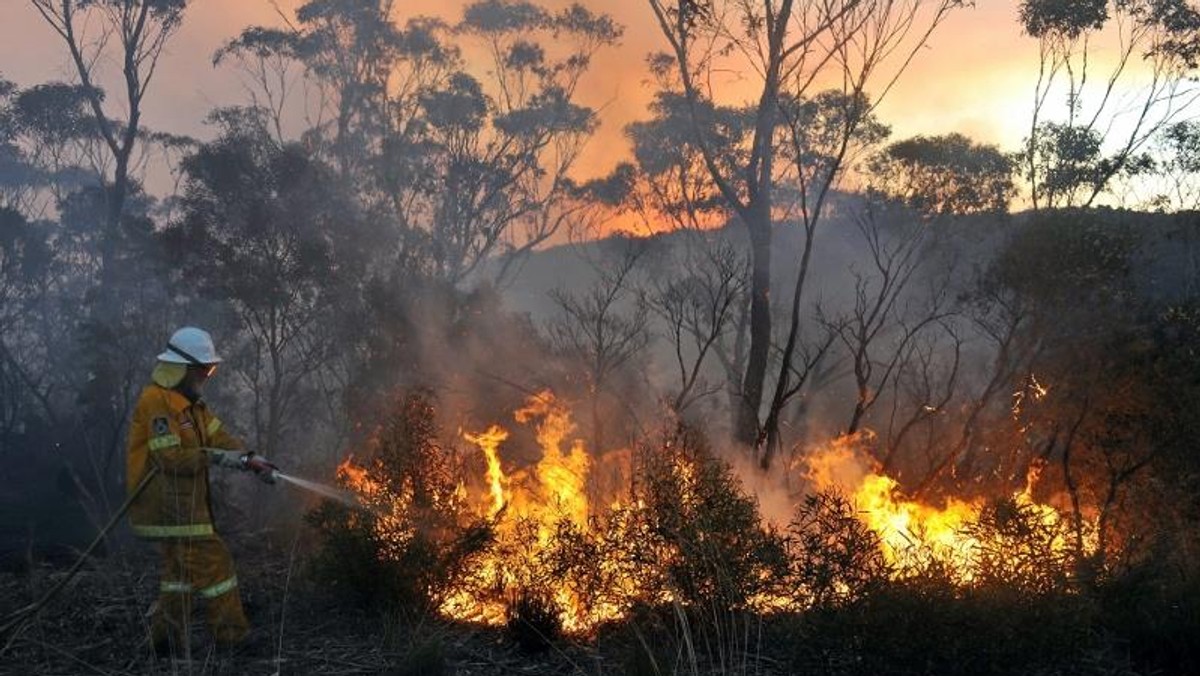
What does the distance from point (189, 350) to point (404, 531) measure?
6.26 feet

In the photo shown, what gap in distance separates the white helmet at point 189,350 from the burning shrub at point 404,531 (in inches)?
56.1

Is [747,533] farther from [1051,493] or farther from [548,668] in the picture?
[1051,493]

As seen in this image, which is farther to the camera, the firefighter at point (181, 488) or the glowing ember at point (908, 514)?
the glowing ember at point (908, 514)

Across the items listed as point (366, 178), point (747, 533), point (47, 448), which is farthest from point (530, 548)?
point (366, 178)

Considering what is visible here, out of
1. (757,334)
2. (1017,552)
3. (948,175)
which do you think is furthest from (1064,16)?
(1017,552)

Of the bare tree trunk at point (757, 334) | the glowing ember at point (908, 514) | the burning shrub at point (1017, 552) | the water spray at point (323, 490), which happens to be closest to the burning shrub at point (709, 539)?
the glowing ember at point (908, 514)

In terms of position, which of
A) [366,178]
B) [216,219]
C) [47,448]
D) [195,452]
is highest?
[366,178]

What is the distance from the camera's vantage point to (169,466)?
581cm

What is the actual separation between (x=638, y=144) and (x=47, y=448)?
1978 cm

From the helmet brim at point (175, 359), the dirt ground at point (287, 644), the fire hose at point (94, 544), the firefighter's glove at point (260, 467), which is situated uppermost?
the helmet brim at point (175, 359)

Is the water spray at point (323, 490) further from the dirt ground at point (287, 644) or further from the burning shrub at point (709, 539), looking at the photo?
the burning shrub at point (709, 539)

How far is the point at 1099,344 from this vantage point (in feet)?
39.0

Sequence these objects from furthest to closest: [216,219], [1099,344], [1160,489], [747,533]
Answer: [216,219] → [1099,344] → [1160,489] → [747,533]

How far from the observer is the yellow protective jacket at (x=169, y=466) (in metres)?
5.88
